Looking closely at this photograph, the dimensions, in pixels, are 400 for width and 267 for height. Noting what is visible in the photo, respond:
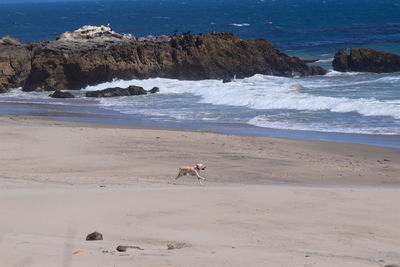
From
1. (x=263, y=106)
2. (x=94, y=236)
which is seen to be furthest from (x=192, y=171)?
(x=263, y=106)

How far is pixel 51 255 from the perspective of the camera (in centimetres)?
805

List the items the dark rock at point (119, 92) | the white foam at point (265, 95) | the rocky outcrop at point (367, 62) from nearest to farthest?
the white foam at point (265, 95) → the dark rock at point (119, 92) → the rocky outcrop at point (367, 62)

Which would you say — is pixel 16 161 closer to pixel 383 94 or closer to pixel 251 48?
pixel 383 94

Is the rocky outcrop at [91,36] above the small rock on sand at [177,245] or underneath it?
above

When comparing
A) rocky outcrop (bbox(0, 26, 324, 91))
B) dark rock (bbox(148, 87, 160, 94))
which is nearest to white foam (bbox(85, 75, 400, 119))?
dark rock (bbox(148, 87, 160, 94))

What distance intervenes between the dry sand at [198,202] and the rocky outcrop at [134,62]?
17.5 meters

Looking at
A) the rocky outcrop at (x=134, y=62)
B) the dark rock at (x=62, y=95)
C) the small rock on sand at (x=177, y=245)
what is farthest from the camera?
the rocky outcrop at (x=134, y=62)

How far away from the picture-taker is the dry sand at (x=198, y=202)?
341 inches

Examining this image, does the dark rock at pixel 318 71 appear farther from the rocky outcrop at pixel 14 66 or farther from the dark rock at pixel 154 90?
the rocky outcrop at pixel 14 66

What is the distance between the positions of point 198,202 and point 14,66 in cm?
2875

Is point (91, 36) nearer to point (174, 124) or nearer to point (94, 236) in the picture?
point (174, 124)

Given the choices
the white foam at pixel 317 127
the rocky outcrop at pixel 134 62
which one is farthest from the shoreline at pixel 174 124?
the rocky outcrop at pixel 134 62

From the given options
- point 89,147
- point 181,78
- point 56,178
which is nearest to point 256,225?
point 56,178

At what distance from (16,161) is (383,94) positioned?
1760 centimetres
